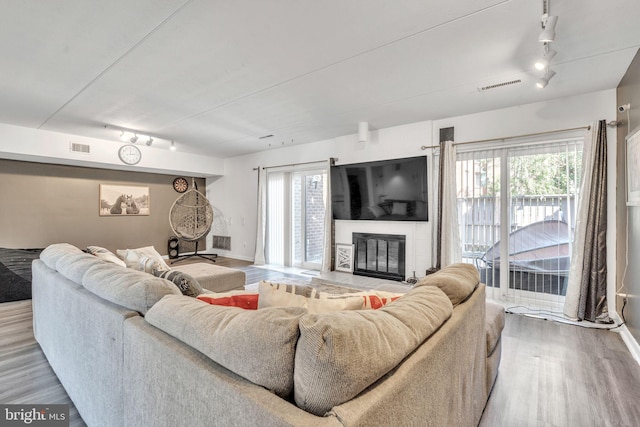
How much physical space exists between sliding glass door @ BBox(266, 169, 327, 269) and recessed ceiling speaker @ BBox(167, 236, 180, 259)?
2.35 metres

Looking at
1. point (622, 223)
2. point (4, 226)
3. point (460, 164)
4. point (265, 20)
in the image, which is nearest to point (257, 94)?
point (265, 20)

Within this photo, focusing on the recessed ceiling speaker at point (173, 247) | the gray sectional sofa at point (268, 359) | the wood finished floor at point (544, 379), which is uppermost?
the gray sectional sofa at point (268, 359)

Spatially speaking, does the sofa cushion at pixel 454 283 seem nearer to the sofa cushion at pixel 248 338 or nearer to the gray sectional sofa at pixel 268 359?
the gray sectional sofa at pixel 268 359

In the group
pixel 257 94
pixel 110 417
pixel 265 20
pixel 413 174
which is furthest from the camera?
pixel 413 174

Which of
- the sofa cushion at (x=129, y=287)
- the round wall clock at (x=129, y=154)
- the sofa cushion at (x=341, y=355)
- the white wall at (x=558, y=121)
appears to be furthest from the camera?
the round wall clock at (x=129, y=154)

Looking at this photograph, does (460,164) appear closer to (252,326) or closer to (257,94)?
(257,94)

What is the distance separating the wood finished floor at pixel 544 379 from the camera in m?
1.76

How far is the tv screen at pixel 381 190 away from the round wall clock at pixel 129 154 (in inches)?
143

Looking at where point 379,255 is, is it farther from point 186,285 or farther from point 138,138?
point 138,138

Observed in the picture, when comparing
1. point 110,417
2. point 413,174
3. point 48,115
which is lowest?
point 110,417

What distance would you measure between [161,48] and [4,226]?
A: 16.2 feet

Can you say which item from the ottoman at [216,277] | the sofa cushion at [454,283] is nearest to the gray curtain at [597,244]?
the sofa cushion at [454,283]

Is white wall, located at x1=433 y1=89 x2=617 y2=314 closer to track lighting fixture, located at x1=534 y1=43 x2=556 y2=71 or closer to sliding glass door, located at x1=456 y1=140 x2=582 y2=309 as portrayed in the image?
sliding glass door, located at x1=456 y1=140 x2=582 y2=309

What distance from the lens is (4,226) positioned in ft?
16.5
